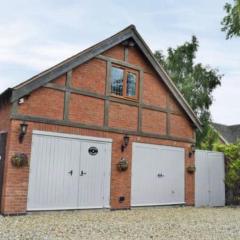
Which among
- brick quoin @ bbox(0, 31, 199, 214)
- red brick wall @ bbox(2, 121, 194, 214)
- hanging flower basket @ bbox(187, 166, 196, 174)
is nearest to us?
red brick wall @ bbox(2, 121, 194, 214)

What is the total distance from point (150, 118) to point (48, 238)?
695cm

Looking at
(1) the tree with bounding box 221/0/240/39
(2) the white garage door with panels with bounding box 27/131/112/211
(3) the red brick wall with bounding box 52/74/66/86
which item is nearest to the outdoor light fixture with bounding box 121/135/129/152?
(2) the white garage door with panels with bounding box 27/131/112/211

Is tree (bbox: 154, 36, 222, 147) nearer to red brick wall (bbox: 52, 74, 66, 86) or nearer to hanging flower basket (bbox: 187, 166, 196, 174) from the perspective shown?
hanging flower basket (bbox: 187, 166, 196, 174)

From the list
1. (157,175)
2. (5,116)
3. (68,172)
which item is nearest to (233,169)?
(157,175)

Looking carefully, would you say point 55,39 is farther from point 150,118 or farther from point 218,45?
point 218,45

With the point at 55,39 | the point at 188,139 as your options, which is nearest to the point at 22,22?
the point at 55,39

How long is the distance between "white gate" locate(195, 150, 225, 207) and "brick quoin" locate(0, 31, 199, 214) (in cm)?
42

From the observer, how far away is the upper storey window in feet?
38.6

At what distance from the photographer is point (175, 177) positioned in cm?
1287

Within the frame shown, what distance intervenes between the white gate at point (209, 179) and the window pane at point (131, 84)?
3.93 m

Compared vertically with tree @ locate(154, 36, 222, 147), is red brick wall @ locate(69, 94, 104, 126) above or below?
below

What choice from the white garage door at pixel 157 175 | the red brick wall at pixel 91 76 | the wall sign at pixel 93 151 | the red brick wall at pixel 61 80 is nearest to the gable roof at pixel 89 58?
the red brick wall at pixel 61 80

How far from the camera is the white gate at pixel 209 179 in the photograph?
1365cm

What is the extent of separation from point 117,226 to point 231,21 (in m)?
9.21
